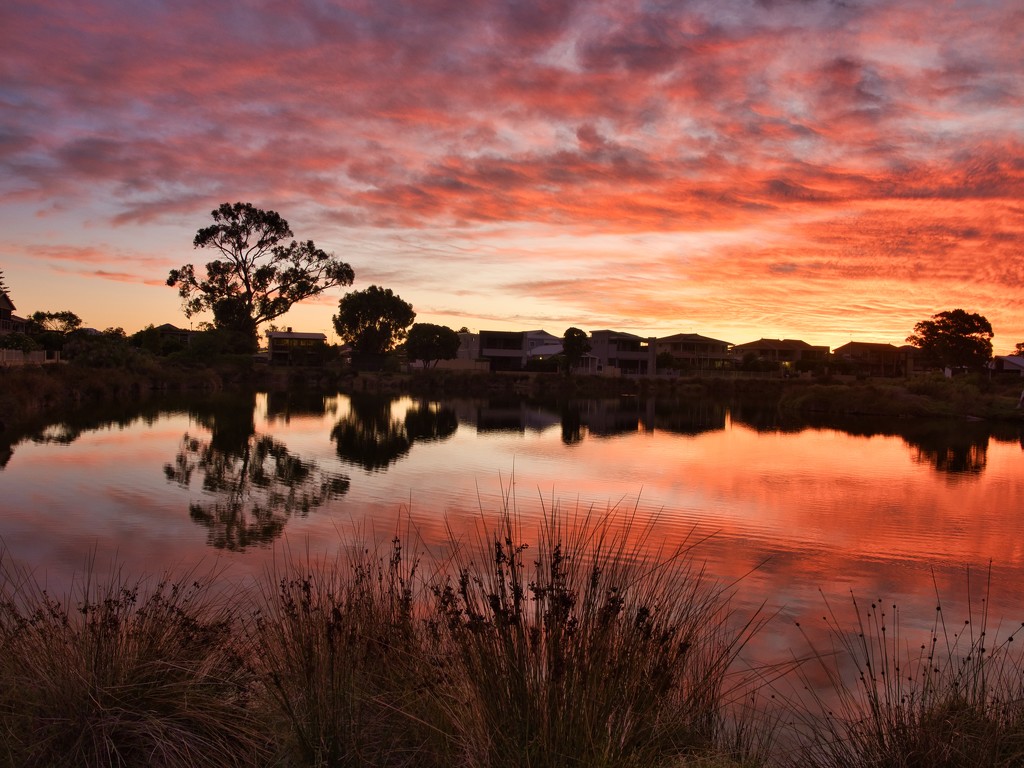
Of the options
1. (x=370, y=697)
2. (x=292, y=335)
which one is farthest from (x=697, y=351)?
(x=370, y=697)

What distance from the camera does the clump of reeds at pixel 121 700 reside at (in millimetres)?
4477

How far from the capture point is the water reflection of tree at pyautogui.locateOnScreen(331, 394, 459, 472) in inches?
1074

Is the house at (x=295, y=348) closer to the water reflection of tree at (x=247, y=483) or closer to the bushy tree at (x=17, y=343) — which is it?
the bushy tree at (x=17, y=343)

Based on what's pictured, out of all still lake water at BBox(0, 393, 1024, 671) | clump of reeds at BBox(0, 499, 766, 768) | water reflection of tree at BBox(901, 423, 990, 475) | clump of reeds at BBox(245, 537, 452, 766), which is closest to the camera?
clump of reeds at BBox(0, 499, 766, 768)

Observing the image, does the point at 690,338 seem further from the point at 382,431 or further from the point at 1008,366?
the point at 382,431

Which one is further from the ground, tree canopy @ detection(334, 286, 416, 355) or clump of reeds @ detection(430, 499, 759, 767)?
tree canopy @ detection(334, 286, 416, 355)

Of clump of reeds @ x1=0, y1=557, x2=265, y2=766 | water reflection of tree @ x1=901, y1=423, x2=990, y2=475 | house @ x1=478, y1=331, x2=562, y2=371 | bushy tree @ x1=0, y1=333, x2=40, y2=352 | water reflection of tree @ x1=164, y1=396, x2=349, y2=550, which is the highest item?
house @ x1=478, y1=331, x2=562, y2=371

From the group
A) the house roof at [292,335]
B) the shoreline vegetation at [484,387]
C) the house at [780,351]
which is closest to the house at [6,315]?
the shoreline vegetation at [484,387]

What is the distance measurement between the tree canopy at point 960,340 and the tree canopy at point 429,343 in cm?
6248

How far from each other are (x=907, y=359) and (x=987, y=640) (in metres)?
125

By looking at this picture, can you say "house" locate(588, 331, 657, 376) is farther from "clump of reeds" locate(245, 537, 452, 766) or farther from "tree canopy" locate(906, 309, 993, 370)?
"clump of reeds" locate(245, 537, 452, 766)

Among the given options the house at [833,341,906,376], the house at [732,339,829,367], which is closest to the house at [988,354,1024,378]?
the house at [833,341,906,376]

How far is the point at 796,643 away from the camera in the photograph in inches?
347

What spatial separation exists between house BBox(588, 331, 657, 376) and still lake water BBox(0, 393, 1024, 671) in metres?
68.4
